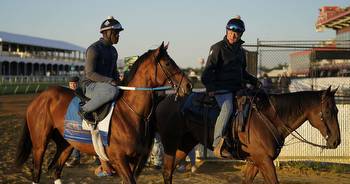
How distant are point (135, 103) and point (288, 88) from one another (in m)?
10.7

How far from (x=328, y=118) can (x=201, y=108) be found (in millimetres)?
1933

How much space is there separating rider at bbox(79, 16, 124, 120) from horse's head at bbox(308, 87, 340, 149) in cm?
287

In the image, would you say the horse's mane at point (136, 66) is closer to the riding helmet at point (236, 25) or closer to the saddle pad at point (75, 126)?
the saddle pad at point (75, 126)

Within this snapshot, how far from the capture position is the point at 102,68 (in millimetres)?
6719

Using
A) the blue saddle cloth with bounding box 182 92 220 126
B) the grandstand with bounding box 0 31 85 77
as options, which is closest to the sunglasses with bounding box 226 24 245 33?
the blue saddle cloth with bounding box 182 92 220 126

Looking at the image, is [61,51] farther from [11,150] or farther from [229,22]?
[229,22]

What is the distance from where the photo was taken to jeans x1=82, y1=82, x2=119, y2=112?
241 inches

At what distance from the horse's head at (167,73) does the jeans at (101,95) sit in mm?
605

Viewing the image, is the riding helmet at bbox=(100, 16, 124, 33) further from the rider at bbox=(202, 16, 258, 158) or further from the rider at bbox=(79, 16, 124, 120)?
the rider at bbox=(202, 16, 258, 158)

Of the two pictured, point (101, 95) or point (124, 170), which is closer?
point (124, 170)

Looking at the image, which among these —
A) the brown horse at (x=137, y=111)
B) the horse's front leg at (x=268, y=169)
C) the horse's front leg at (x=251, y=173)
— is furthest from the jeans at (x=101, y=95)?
the horse's front leg at (x=251, y=173)

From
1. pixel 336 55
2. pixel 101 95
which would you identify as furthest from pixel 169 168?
pixel 336 55

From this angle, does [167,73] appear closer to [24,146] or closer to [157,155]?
[24,146]

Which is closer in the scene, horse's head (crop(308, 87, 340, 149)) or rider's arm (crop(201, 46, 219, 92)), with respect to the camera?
horse's head (crop(308, 87, 340, 149))
